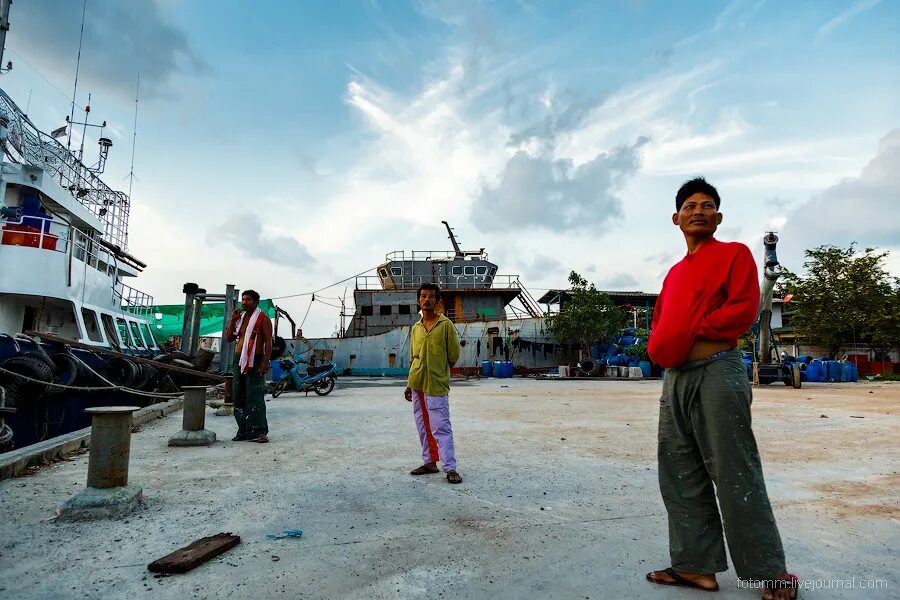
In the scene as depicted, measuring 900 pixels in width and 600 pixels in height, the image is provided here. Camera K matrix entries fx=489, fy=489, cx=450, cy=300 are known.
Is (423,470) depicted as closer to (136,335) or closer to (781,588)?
(781,588)

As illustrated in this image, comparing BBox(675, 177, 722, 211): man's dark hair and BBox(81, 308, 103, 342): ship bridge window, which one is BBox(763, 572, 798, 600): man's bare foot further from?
BBox(81, 308, 103, 342): ship bridge window

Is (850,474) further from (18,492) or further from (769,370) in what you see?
(769,370)

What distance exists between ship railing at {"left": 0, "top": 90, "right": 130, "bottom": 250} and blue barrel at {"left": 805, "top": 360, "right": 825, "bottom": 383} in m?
27.7

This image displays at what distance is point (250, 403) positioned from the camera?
17.8 feet

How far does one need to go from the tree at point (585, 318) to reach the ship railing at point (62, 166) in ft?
61.9

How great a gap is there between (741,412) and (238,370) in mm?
5040

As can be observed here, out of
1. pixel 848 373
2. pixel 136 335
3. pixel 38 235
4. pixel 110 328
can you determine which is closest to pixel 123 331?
pixel 110 328

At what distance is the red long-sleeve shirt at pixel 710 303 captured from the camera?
193cm

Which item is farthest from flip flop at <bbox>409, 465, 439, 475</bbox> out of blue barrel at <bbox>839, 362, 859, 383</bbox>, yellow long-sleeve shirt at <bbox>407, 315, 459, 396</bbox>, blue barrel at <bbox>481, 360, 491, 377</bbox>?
blue barrel at <bbox>839, 362, 859, 383</bbox>

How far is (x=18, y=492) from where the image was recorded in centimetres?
320

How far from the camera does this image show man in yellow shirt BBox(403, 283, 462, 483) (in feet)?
12.7

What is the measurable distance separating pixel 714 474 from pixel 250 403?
4.80 m

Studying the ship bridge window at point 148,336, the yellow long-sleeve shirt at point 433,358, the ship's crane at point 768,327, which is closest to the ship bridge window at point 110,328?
the ship bridge window at point 148,336

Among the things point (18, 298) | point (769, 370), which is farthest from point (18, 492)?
Result: point (769, 370)
